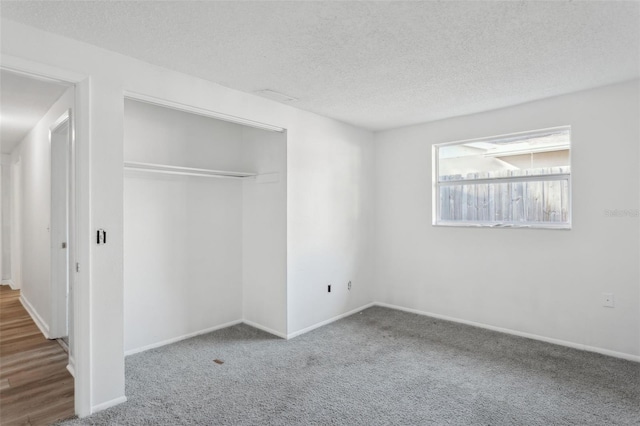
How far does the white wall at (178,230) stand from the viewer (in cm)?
338

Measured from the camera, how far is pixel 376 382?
2.75m

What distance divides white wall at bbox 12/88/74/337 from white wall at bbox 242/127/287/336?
180 cm

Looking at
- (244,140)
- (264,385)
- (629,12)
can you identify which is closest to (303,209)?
(244,140)

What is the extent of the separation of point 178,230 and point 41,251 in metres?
1.80

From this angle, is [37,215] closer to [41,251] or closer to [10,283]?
[41,251]

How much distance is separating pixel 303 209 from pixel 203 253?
1176 millimetres

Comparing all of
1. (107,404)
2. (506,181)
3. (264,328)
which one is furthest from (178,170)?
(506,181)

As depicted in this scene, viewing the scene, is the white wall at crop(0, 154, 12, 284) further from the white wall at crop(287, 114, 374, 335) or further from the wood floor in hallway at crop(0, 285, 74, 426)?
the white wall at crop(287, 114, 374, 335)

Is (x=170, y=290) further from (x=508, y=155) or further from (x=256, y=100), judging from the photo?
(x=508, y=155)

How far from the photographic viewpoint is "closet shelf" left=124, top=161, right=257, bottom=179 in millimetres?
3154

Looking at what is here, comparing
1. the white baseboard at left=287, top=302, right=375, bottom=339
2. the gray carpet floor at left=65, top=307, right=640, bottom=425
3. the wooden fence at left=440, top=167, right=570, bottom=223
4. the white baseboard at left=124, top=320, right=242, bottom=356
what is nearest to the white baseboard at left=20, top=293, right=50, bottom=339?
the white baseboard at left=124, top=320, right=242, bottom=356

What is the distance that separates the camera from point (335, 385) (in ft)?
8.87

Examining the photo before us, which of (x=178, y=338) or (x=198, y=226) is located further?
(x=198, y=226)

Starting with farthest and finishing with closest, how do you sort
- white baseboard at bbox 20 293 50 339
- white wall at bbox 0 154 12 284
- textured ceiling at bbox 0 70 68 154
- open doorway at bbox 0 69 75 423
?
white wall at bbox 0 154 12 284 < white baseboard at bbox 20 293 50 339 < textured ceiling at bbox 0 70 68 154 < open doorway at bbox 0 69 75 423
